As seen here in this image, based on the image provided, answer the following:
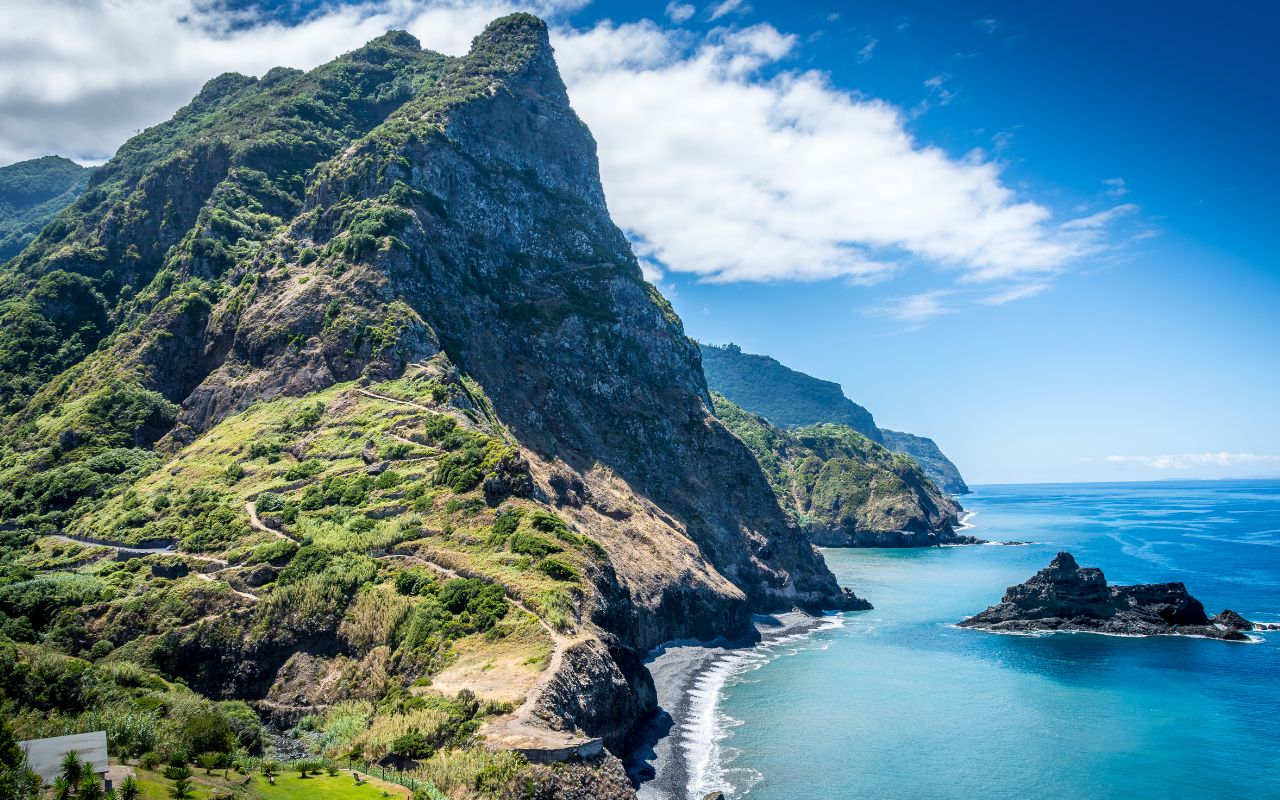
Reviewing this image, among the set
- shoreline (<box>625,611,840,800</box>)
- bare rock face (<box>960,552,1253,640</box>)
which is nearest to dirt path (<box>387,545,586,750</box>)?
shoreline (<box>625,611,840,800</box>)

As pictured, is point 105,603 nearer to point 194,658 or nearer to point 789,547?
point 194,658

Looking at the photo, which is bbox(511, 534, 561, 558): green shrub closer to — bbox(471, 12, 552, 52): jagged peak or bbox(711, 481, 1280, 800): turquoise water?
bbox(711, 481, 1280, 800): turquoise water

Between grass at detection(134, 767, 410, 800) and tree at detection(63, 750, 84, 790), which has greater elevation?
tree at detection(63, 750, 84, 790)

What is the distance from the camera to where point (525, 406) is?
127m

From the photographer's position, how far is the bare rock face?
111 metres

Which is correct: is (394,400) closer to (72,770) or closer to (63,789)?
(72,770)

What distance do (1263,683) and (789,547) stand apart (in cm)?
7125

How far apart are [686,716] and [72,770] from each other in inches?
2293

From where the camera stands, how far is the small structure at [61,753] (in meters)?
30.3

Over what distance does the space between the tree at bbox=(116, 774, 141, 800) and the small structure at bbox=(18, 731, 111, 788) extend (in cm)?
79

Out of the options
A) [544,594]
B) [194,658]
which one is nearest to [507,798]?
[544,594]

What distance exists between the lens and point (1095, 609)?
116 m

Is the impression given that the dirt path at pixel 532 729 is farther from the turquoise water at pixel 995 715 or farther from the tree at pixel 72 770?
the tree at pixel 72 770

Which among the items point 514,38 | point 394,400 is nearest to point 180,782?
point 394,400
